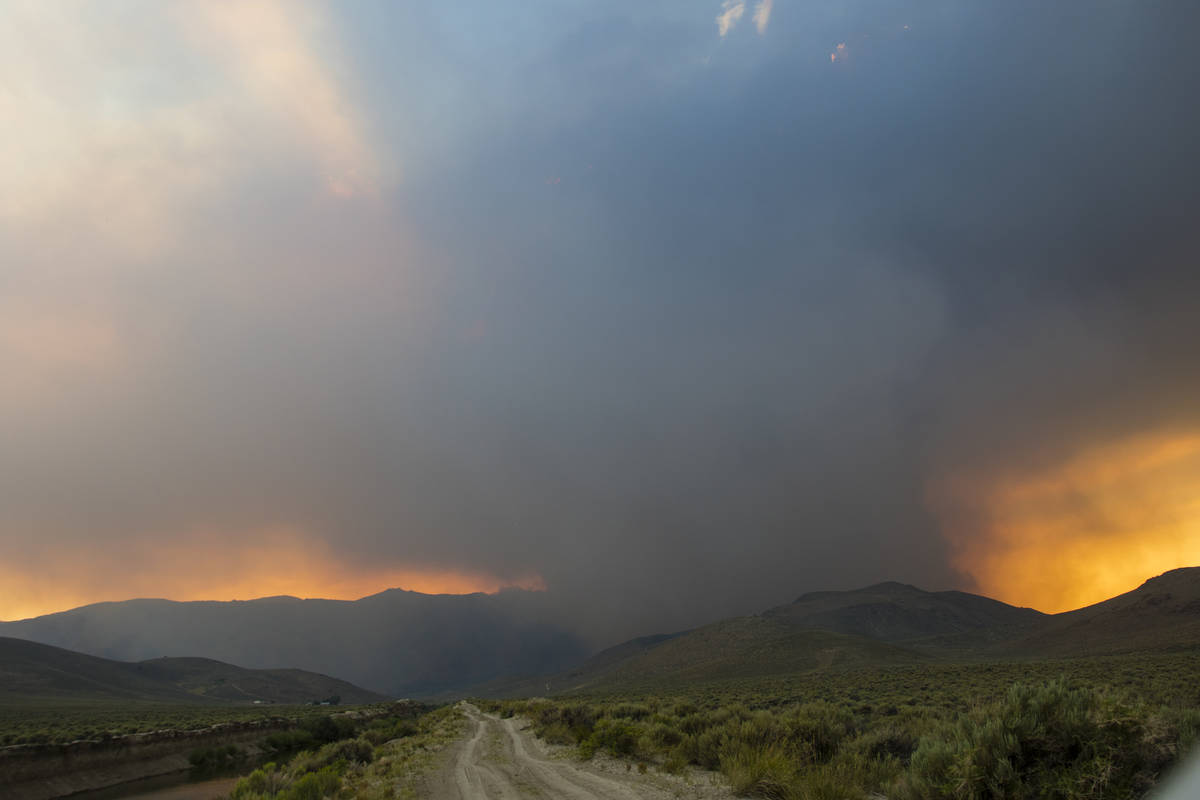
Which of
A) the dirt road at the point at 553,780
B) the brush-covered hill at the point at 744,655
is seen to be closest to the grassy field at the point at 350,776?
the dirt road at the point at 553,780

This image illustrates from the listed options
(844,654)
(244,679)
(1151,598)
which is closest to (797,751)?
(844,654)

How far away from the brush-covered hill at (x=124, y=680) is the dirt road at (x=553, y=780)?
107 meters

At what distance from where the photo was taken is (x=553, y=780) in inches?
619

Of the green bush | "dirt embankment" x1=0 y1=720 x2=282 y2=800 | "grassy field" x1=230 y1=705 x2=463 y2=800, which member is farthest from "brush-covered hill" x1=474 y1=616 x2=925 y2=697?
the green bush

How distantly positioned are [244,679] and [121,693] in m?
71.9

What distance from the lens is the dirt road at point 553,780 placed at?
12.6m

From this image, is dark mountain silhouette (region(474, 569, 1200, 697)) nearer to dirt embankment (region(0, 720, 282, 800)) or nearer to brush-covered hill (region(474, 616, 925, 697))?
brush-covered hill (region(474, 616, 925, 697))

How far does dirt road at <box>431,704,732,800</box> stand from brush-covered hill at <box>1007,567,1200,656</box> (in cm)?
11695

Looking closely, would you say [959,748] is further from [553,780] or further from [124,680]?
[124,680]

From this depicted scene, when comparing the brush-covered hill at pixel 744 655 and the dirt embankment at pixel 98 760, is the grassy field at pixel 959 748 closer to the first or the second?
the dirt embankment at pixel 98 760

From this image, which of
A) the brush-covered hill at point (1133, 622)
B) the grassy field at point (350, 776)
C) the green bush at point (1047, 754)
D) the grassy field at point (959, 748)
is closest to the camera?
the green bush at point (1047, 754)

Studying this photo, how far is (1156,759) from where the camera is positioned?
6.99 metres

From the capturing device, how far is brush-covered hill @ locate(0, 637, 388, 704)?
108m

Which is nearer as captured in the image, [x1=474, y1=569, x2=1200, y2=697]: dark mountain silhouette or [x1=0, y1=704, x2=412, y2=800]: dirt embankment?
[x1=0, y1=704, x2=412, y2=800]: dirt embankment
